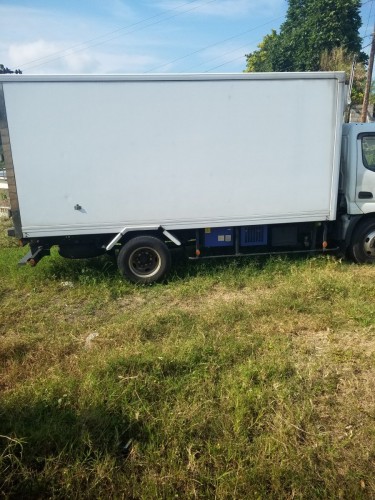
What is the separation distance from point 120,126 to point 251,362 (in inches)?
140

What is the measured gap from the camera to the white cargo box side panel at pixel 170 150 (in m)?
5.01

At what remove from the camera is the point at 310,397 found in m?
2.94

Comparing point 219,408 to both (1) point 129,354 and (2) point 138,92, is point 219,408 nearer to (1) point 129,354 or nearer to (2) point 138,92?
(1) point 129,354

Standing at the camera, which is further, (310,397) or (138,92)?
(138,92)

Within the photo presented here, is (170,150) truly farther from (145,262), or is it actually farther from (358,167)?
(358,167)

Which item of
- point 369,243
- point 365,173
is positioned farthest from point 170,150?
point 369,243

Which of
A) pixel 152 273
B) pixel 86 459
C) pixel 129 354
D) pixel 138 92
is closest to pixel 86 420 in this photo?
pixel 86 459

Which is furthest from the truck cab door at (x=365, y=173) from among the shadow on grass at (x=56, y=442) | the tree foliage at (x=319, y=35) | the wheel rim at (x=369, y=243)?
the tree foliage at (x=319, y=35)

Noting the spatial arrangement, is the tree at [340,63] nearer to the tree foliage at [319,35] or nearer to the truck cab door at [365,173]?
the tree foliage at [319,35]

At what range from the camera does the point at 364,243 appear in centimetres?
614

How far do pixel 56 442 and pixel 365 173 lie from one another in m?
5.51

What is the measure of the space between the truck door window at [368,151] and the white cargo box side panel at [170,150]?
585mm

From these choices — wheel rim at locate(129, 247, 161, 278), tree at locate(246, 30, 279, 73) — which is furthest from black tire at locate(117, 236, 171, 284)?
tree at locate(246, 30, 279, 73)

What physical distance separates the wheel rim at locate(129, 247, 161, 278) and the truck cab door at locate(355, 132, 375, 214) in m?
3.30
